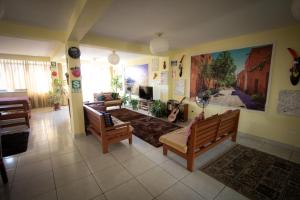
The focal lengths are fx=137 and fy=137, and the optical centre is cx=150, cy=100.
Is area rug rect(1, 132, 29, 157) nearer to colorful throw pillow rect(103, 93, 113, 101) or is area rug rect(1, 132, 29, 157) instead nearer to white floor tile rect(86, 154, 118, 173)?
white floor tile rect(86, 154, 118, 173)

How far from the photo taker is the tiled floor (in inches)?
68.7

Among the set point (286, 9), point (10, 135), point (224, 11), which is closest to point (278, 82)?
point (286, 9)

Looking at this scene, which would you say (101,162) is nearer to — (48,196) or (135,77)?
(48,196)

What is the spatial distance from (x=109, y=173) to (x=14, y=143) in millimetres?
2613

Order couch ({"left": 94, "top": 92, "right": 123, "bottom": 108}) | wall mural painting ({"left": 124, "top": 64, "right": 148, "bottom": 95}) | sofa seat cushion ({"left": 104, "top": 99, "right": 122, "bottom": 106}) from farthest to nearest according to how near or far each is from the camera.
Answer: wall mural painting ({"left": 124, "top": 64, "right": 148, "bottom": 95}) → couch ({"left": 94, "top": 92, "right": 123, "bottom": 108}) → sofa seat cushion ({"left": 104, "top": 99, "right": 122, "bottom": 106})

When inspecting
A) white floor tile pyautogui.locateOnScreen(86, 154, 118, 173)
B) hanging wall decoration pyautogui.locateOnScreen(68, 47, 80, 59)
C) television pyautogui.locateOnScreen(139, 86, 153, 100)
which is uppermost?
hanging wall decoration pyautogui.locateOnScreen(68, 47, 80, 59)

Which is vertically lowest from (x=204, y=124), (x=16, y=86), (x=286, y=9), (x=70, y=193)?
(x=70, y=193)

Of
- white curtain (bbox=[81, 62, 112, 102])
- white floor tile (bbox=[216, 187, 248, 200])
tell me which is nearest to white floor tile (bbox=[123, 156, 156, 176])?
white floor tile (bbox=[216, 187, 248, 200])

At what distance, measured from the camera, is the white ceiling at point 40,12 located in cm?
183

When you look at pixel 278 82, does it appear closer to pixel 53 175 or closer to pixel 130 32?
pixel 130 32

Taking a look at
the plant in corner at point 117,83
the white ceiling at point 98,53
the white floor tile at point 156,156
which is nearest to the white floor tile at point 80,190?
the white floor tile at point 156,156

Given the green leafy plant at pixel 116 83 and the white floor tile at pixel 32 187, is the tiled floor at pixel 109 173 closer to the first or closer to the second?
the white floor tile at pixel 32 187

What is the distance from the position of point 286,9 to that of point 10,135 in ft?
20.3

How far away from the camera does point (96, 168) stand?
222cm
